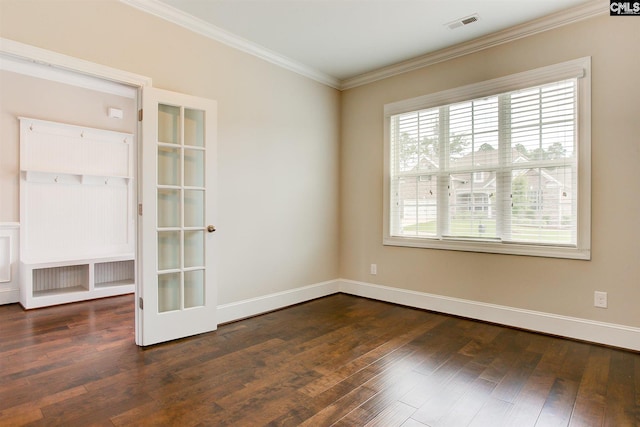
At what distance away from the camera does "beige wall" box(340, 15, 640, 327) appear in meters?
2.75

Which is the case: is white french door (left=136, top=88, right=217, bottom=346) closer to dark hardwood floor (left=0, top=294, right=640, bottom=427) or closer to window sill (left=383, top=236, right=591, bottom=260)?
dark hardwood floor (left=0, top=294, right=640, bottom=427)

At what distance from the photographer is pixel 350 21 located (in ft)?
10.3

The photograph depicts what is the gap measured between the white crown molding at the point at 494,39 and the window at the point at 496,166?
0.37 meters

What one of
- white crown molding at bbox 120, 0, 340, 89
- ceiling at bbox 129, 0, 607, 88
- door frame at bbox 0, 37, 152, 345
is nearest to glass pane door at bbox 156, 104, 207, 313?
door frame at bbox 0, 37, 152, 345

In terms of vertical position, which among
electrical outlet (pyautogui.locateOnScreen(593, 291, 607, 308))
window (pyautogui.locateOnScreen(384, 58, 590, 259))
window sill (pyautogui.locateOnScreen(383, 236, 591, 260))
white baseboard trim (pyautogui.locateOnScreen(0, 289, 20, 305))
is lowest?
white baseboard trim (pyautogui.locateOnScreen(0, 289, 20, 305))

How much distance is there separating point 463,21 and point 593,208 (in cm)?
198

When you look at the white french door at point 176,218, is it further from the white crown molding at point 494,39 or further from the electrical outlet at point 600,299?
the electrical outlet at point 600,299

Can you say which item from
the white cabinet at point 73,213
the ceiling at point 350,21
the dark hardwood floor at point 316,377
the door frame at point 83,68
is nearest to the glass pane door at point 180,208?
the door frame at point 83,68

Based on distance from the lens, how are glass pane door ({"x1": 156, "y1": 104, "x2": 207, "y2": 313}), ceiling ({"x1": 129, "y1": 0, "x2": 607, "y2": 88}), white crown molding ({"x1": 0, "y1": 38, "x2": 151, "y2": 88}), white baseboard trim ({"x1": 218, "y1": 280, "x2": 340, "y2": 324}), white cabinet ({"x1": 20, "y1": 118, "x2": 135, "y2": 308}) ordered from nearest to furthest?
white crown molding ({"x1": 0, "y1": 38, "x2": 151, "y2": 88}) < ceiling ({"x1": 129, "y1": 0, "x2": 607, "y2": 88}) < glass pane door ({"x1": 156, "y1": 104, "x2": 207, "y2": 313}) < white baseboard trim ({"x1": 218, "y1": 280, "x2": 340, "y2": 324}) < white cabinet ({"x1": 20, "y1": 118, "x2": 135, "y2": 308})

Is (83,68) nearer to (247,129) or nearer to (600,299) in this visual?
(247,129)

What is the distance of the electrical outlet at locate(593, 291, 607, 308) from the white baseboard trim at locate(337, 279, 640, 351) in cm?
15

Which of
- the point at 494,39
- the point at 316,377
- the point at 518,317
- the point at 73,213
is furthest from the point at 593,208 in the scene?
the point at 73,213

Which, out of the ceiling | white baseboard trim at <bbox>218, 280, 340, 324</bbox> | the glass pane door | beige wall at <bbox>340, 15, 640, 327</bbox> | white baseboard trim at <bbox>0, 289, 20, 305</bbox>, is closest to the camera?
beige wall at <bbox>340, 15, 640, 327</bbox>

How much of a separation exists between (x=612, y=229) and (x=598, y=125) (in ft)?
2.85
